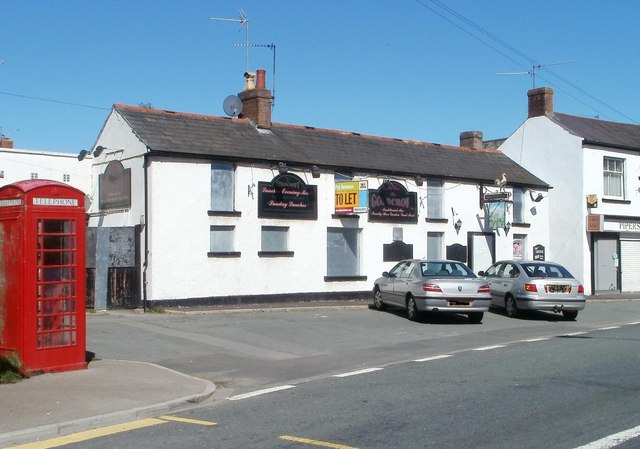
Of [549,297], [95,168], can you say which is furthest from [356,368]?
[95,168]

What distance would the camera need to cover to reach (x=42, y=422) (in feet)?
26.4

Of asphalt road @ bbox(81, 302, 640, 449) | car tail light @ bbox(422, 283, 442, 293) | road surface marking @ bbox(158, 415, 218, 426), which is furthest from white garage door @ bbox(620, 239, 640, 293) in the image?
road surface marking @ bbox(158, 415, 218, 426)

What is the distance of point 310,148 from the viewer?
25.0 m

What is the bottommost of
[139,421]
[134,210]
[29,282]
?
[139,421]

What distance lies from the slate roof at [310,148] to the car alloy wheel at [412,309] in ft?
21.0

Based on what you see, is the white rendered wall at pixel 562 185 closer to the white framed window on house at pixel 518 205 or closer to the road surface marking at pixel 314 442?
the white framed window on house at pixel 518 205

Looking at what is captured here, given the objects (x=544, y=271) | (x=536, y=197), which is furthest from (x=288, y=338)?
(x=536, y=197)

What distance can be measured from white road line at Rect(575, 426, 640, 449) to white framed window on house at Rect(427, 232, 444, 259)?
19.8 m

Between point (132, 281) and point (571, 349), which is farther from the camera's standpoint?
point (132, 281)

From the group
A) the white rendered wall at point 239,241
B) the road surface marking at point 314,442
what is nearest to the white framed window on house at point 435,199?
the white rendered wall at point 239,241

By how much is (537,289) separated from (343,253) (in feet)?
22.8

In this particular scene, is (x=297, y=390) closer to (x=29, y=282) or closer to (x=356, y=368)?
(x=356, y=368)

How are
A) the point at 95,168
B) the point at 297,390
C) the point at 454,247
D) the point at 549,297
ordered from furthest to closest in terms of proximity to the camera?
the point at 454,247, the point at 95,168, the point at 549,297, the point at 297,390

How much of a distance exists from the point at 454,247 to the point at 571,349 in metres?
14.3
